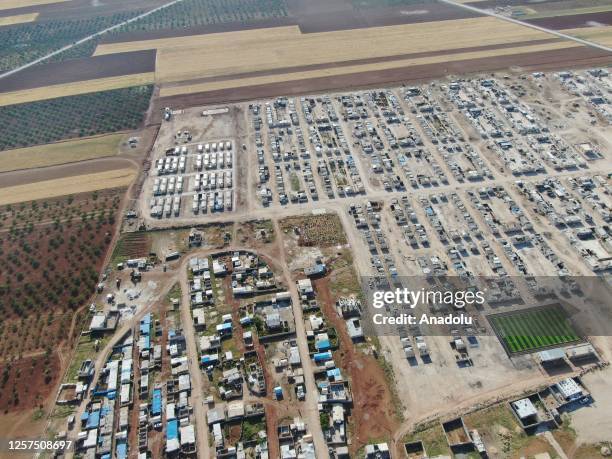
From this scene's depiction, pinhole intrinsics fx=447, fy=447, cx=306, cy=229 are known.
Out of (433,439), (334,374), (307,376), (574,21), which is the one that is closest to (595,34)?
(574,21)

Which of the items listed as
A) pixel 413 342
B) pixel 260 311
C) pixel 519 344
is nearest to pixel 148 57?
pixel 260 311

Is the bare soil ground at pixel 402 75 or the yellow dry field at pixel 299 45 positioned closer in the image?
the bare soil ground at pixel 402 75

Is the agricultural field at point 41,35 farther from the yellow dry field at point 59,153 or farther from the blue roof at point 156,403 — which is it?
the blue roof at point 156,403

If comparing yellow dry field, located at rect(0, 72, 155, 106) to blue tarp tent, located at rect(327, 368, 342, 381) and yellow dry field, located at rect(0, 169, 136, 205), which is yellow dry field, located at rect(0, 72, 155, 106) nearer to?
yellow dry field, located at rect(0, 169, 136, 205)

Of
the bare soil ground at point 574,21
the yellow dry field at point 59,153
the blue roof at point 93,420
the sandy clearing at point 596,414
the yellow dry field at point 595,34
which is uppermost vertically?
the bare soil ground at point 574,21


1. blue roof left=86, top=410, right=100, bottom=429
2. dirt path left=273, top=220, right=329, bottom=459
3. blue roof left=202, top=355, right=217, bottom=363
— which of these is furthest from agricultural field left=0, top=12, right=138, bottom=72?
blue roof left=86, top=410, right=100, bottom=429

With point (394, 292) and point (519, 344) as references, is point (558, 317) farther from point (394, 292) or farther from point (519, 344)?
point (394, 292)

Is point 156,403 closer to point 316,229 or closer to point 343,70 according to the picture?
point 316,229

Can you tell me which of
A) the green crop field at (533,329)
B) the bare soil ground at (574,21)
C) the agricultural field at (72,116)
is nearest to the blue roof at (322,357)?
the green crop field at (533,329)
